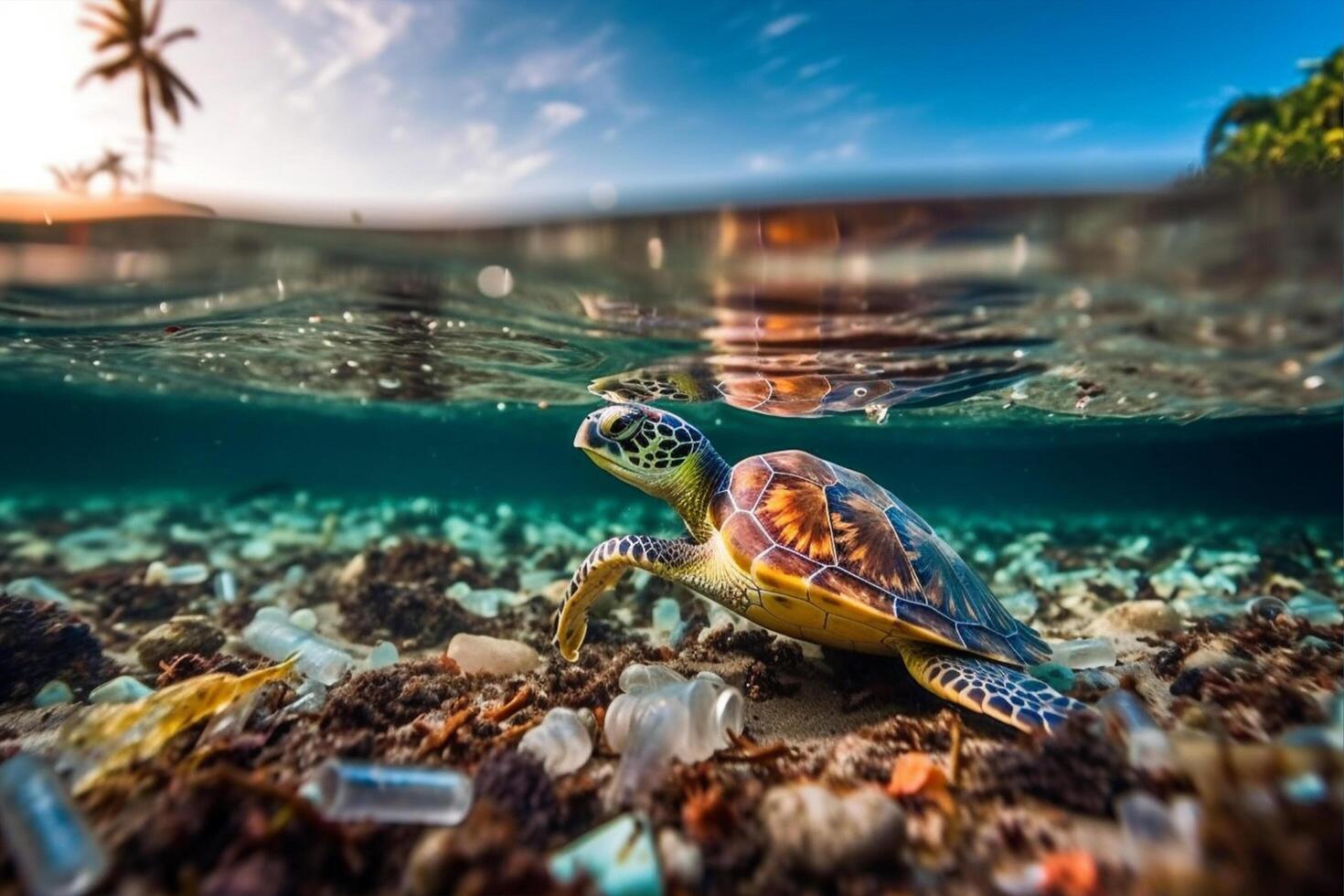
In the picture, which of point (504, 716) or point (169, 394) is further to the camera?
point (169, 394)

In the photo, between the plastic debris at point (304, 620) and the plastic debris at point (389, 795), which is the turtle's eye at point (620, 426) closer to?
the plastic debris at point (389, 795)

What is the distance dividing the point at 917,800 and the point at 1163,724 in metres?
1.67

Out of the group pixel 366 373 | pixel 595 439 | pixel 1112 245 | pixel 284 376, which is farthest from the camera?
pixel 284 376

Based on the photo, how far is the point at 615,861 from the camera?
1.84 metres

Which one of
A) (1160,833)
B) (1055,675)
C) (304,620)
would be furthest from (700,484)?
(304,620)

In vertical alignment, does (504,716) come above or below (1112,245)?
below

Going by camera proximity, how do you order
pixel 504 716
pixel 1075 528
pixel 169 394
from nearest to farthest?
pixel 504 716 < pixel 1075 528 < pixel 169 394

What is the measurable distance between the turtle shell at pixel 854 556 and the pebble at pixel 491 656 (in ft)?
6.50

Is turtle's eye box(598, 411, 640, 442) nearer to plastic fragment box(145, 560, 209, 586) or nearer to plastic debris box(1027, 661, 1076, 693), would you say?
plastic debris box(1027, 661, 1076, 693)

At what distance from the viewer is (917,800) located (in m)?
2.30

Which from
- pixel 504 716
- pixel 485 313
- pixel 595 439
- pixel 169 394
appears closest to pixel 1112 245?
pixel 595 439

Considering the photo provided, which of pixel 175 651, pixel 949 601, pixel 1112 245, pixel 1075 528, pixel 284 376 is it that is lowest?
pixel 1075 528

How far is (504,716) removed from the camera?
3.25 metres

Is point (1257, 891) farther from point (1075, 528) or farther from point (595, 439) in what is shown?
point (1075, 528)
